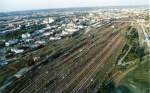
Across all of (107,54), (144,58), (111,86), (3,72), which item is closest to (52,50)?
(107,54)

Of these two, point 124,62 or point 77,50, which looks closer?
point 124,62

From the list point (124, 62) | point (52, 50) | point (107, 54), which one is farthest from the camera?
point (52, 50)

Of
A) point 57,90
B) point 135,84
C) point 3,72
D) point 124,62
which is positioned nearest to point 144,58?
point 124,62

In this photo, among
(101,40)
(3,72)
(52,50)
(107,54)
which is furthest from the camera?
(101,40)

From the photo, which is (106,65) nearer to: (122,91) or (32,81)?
(122,91)

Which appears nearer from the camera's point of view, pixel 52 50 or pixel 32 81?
pixel 32 81

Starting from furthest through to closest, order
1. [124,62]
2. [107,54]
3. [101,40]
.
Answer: [101,40]
[107,54]
[124,62]

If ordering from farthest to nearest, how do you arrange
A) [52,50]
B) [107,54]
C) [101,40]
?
[101,40] < [52,50] < [107,54]

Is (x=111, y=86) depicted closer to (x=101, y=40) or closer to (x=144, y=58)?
(x=144, y=58)

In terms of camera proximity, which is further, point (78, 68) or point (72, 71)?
point (78, 68)
